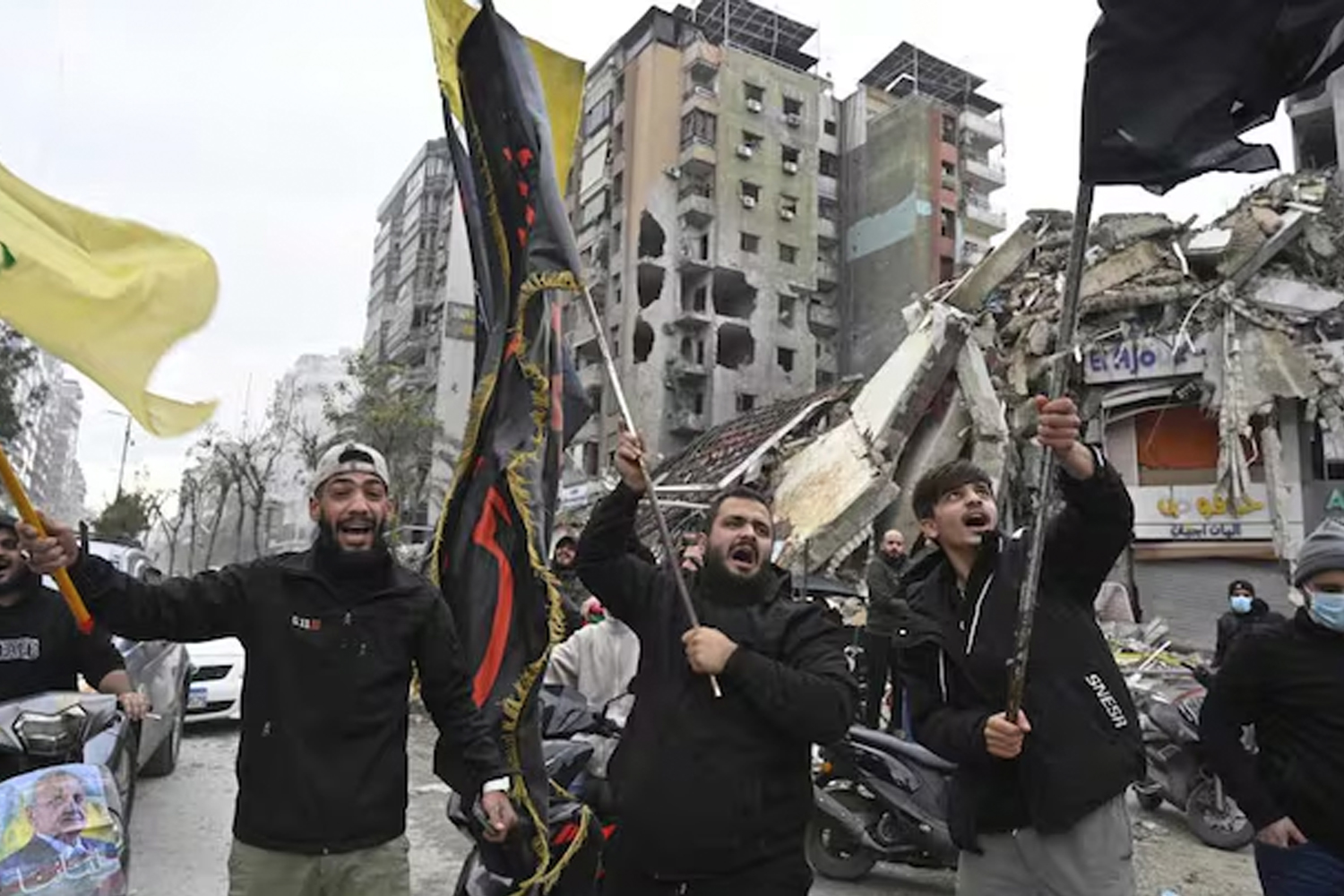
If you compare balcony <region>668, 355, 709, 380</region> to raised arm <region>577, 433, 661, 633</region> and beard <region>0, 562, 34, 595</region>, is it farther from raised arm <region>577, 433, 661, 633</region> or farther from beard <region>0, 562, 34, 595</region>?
raised arm <region>577, 433, 661, 633</region>

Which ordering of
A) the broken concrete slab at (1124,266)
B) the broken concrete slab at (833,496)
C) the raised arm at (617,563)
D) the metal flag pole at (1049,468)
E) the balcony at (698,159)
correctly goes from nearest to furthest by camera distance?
the metal flag pole at (1049,468), the raised arm at (617,563), the broken concrete slab at (833,496), the broken concrete slab at (1124,266), the balcony at (698,159)

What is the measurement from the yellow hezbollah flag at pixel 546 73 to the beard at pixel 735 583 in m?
1.68

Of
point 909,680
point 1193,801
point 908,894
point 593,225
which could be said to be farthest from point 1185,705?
point 593,225

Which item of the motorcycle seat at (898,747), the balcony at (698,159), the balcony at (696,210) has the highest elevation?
the balcony at (698,159)

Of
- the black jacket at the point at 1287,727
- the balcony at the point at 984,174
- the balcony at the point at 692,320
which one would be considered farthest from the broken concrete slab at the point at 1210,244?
the balcony at the point at 984,174

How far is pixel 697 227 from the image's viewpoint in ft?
143

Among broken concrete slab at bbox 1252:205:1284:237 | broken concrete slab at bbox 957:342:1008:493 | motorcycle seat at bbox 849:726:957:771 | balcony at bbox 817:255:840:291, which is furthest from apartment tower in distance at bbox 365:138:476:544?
motorcycle seat at bbox 849:726:957:771

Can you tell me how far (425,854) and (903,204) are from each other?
4618cm

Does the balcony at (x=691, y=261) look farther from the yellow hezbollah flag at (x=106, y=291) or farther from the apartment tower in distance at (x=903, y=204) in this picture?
the yellow hezbollah flag at (x=106, y=291)

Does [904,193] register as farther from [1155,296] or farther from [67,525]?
[67,525]

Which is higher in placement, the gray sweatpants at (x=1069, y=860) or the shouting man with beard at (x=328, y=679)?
the shouting man with beard at (x=328, y=679)

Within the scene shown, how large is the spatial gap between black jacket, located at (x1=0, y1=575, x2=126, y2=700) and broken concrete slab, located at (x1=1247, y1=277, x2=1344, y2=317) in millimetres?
19084

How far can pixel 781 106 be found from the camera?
47062 mm

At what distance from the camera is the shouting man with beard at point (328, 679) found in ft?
8.38
